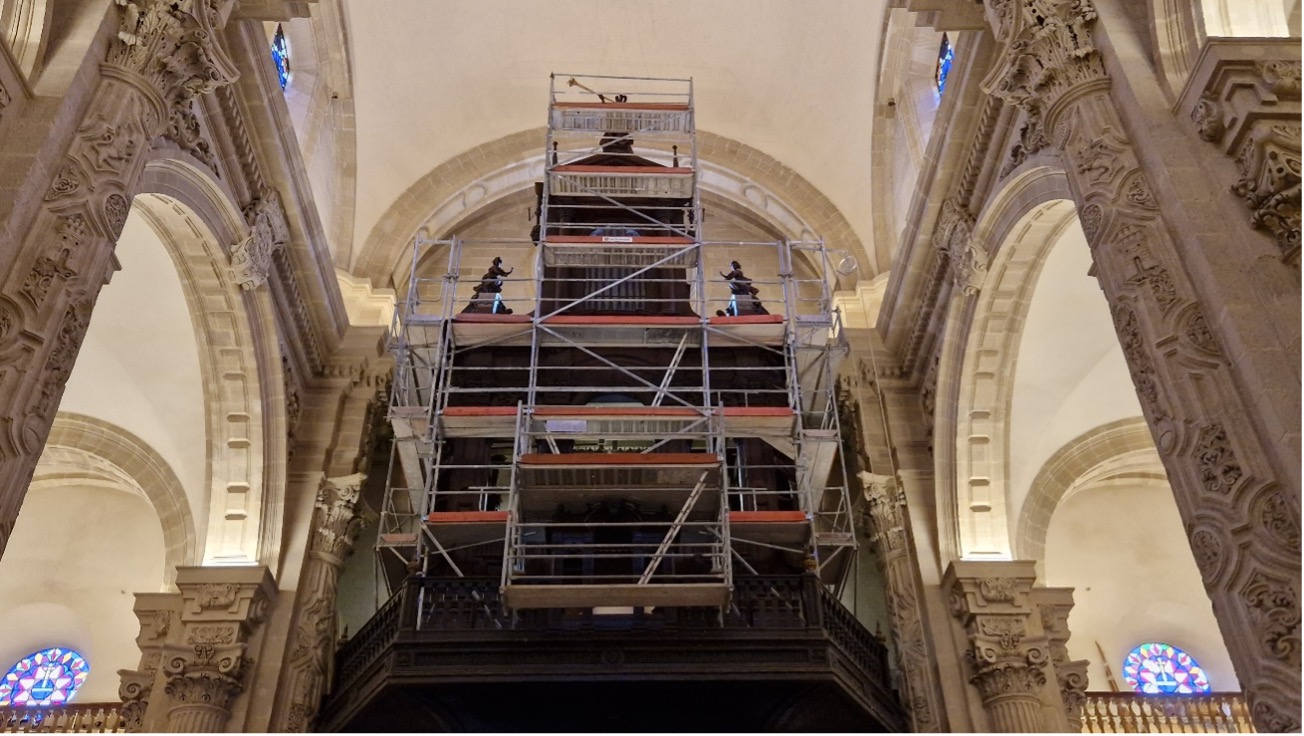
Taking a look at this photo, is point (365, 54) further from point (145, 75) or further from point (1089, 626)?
point (1089, 626)

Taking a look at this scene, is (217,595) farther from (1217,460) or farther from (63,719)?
(1217,460)

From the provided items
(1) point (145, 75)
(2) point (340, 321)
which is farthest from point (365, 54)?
(1) point (145, 75)

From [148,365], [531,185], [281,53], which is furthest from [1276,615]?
[531,185]

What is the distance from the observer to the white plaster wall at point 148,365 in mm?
12273

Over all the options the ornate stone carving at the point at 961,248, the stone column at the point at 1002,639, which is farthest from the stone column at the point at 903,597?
the ornate stone carving at the point at 961,248

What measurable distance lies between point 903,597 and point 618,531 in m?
3.58

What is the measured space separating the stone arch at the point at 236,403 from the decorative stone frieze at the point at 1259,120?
883cm

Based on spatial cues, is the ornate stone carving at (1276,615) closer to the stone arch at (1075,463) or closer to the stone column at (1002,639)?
the stone column at (1002,639)

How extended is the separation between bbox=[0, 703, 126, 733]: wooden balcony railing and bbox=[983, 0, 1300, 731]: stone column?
1389 centimetres

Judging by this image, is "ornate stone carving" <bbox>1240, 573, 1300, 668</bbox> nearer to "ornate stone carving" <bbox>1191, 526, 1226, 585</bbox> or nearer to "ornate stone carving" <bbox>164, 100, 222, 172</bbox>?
"ornate stone carving" <bbox>1191, 526, 1226, 585</bbox>

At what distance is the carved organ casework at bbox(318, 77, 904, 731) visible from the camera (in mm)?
10414

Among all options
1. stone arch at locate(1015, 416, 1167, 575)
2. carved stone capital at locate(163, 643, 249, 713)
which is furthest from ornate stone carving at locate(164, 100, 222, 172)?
stone arch at locate(1015, 416, 1167, 575)

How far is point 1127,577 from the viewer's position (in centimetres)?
1841

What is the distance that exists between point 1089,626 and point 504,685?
11396mm
